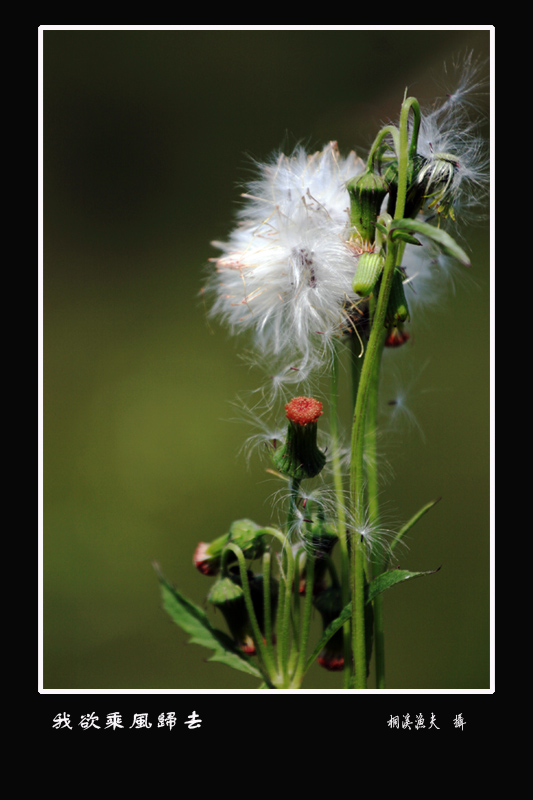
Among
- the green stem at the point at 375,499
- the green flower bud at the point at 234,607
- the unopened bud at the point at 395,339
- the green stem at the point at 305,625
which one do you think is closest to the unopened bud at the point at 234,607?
the green flower bud at the point at 234,607

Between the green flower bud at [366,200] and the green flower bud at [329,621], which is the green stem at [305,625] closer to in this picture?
the green flower bud at [329,621]

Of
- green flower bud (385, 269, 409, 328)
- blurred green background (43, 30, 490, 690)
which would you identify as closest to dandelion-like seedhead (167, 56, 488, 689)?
green flower bud (385, 269, 409, 328)

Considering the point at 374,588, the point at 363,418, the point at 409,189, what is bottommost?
the point at 374,588

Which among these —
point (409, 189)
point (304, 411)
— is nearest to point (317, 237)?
point (409, 189)

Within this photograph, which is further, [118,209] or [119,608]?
[118,209]

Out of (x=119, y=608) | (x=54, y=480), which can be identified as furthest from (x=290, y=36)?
(x=119, y=608)

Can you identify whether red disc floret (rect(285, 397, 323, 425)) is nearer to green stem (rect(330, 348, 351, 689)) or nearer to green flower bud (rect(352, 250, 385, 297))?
green stem (rect(330, 348, 351, 689))

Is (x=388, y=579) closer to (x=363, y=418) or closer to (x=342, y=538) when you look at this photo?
(x=342, y=538)

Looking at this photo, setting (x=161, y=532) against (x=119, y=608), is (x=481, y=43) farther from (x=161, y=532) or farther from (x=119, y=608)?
(x=119, y=608)
